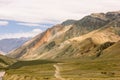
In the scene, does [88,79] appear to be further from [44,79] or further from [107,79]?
[44,79]

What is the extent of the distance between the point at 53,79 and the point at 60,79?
5.20 metres

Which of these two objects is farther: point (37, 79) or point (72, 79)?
point (37, 79)

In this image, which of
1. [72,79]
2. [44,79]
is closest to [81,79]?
[72,79]

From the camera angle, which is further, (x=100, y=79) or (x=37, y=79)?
(x=37, y=79)

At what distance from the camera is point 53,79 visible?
622 ft

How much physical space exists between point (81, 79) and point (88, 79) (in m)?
5.17

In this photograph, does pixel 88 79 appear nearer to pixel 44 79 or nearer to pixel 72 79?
pixel 72 79

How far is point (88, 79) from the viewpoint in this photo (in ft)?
594

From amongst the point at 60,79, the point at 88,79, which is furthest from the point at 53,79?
the point at 88,79

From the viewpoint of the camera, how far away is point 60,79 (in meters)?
186

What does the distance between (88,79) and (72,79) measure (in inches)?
373

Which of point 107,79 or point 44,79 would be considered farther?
point 44,79

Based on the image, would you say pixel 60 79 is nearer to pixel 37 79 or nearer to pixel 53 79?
pixel 53 79

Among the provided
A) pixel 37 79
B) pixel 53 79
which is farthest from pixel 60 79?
pixel 37 79
